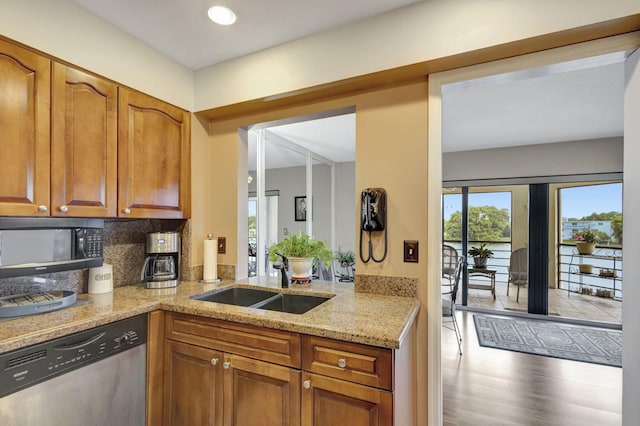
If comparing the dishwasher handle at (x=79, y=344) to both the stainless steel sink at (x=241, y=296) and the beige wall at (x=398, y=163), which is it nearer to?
the stainless steel sink at (x=241, y=296)

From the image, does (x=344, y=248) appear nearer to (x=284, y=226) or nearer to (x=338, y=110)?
(x=284, y=226)

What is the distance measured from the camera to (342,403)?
121cm

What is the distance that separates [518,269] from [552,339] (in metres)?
1.41

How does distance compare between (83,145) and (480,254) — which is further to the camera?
(480,254)

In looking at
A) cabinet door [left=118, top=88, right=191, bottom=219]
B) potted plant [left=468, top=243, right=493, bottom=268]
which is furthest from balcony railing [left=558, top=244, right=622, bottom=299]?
cabinet door [left=118, top=88, right=191, bottom=219]

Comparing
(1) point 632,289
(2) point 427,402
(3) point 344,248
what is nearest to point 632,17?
(1) point 632,289

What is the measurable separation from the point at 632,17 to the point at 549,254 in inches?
172

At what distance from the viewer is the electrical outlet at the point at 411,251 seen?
1700 millimetres

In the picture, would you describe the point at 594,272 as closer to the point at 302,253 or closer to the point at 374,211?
the point at 374,211

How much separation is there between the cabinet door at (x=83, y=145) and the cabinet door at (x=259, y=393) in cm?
112

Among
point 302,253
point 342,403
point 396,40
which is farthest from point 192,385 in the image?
point 396,40

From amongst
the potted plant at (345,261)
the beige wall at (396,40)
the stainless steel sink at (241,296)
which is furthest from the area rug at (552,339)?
the beige wall at (396,40)

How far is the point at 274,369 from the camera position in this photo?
1.35 metres

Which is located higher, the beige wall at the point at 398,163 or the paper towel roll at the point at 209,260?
the beige wall at the point at 398,163
